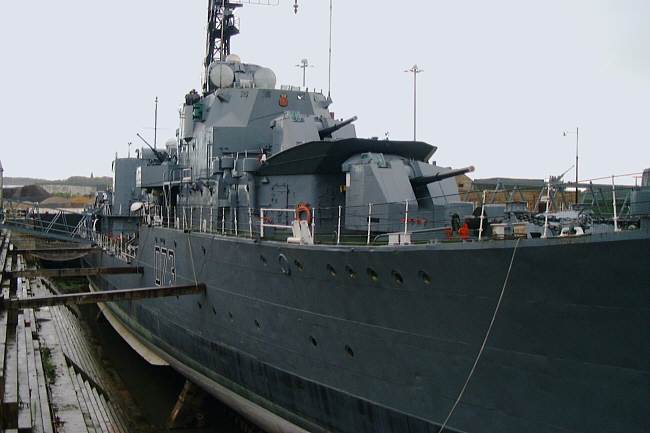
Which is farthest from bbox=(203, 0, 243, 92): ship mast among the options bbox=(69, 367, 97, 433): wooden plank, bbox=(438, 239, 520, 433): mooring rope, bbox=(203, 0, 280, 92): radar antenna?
bbox=(438, 239, 520, 433): mooring rope

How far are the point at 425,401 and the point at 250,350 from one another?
5.26 m

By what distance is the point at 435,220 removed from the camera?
1322 cm

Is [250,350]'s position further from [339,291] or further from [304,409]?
[339,291]

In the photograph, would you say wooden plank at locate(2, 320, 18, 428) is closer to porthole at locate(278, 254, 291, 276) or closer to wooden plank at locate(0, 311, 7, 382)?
wooden plank at locate(0, 311, 7, 382)

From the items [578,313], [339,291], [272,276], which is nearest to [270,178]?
[272,276]

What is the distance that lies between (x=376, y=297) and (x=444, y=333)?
1387mm

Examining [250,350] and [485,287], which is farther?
[250,350]

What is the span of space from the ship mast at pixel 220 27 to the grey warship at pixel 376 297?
7927 millimetres

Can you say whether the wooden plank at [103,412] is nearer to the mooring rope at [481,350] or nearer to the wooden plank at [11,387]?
the wooden plank at [11,387]

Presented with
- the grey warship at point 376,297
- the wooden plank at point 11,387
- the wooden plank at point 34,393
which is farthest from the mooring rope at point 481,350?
the wooden plank at point 34,393

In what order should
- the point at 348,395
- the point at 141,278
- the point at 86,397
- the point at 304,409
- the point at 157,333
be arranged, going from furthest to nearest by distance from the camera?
the point at 141,278 → the point at 157,333 → the point at 86,397 → the point at 304,409 → the point at 348,395

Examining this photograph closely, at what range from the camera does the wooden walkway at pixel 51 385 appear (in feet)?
38.8

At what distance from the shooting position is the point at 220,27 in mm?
28422

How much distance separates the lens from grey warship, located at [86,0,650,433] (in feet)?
24.8
